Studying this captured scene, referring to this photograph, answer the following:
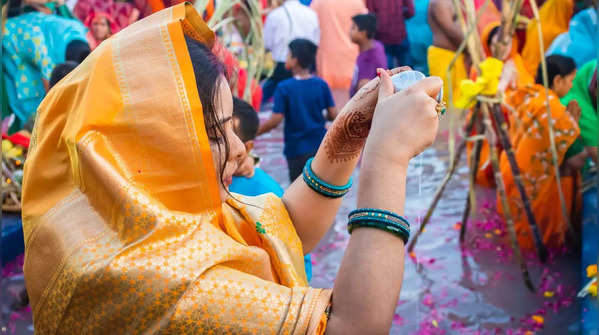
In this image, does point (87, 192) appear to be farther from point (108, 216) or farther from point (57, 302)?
point (57, 302)

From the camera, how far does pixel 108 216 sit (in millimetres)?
1103

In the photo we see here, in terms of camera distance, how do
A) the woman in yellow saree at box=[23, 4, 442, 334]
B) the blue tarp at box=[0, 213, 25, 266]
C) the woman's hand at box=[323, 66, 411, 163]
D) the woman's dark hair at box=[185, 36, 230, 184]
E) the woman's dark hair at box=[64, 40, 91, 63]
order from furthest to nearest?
1. the woman's dark hair at box=[64, 40, 91, 63]
2. the blue tarp at box=[0, 213, 25, 266]
3. the woman's hand at box=[323, 66, 411, 163]
4. the woman's dark hair at box=[185, 36, 230, 184]
5. the woman in yellow saree at box=[23, 4, 442, 334]

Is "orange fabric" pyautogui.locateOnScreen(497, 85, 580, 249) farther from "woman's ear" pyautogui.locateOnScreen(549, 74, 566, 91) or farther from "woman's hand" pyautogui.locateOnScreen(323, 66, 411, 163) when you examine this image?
"woman's hand" pyautogui.locateOnScreen(323, 66, 411, 163)

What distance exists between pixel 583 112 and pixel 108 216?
13.3 feet

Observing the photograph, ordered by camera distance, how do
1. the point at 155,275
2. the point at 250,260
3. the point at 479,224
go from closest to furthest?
the point at 155,275
the point at 250,260
the point at 479,224

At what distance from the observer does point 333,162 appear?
4.62 feet

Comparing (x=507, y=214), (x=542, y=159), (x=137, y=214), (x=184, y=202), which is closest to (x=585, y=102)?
(x=542, y=159)

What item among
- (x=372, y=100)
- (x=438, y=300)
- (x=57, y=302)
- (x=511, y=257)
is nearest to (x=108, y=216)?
(x=57, y=302)

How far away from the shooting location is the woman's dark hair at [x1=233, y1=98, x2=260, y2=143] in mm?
3129

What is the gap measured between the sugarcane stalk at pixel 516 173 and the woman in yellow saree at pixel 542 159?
0.79 feet

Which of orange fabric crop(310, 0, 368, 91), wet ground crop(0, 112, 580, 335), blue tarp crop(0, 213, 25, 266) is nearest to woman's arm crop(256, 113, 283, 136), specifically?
wet ground crop(0, 112, 580, 335)

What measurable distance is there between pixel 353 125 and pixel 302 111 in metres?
3.32

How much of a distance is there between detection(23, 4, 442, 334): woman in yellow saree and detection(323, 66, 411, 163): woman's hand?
0.37ft

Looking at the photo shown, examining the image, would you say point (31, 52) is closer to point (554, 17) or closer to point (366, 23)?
point (366, 23)
